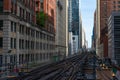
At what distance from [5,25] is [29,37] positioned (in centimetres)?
2651

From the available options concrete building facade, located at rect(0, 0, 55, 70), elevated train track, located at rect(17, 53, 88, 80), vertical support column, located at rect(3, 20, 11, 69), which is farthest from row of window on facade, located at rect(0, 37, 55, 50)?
elevated train track, located at rect(17, 53, 88, 80)

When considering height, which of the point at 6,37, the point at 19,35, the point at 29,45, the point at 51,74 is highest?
the point at 19,35

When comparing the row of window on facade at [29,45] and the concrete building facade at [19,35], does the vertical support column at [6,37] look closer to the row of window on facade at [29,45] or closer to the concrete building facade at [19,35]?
the concrete building facade at [19,35]

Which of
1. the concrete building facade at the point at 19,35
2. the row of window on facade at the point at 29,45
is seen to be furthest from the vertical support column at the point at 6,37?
the row of window on facade at the point at 29,45

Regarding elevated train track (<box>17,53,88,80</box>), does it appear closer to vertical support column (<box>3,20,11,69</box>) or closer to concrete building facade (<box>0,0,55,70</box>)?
concrete building facade (<box>0,0,55,70</box>)

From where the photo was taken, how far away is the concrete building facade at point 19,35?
2854 inches

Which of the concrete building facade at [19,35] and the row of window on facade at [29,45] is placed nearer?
the concrete building facade at [19,35]

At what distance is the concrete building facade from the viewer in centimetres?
7250

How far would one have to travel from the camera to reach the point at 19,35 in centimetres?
8412

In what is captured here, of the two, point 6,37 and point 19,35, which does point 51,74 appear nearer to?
point 6,37

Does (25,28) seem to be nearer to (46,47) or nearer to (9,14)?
(9,14)

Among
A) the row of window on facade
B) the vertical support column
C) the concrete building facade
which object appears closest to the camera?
the vertical support column

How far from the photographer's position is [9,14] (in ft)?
240

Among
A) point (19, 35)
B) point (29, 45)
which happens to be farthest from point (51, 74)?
point (29, 45)
